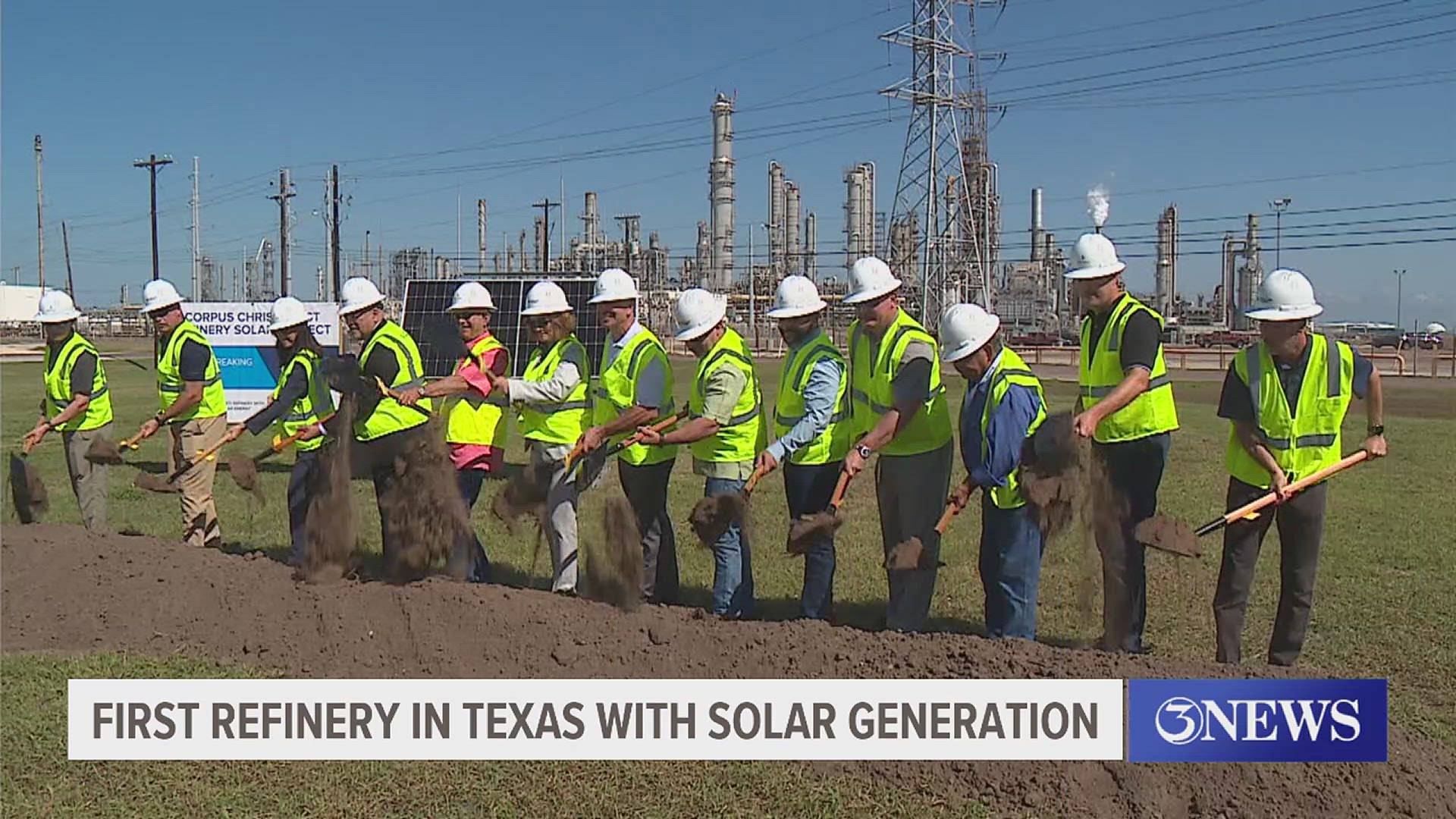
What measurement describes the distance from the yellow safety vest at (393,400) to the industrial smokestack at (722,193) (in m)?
48.1

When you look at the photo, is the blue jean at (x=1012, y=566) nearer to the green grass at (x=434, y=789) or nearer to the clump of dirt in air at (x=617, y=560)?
the green grass at (x=434, y=789)

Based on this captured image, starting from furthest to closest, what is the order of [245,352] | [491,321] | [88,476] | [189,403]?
[491,321] → [245,352] → [88,476] → [189,403]

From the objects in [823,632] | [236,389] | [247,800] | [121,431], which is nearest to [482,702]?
[247,800]

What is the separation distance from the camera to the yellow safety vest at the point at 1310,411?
536 cm

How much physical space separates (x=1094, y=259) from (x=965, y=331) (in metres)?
0.73

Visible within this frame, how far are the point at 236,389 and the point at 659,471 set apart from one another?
356 inches

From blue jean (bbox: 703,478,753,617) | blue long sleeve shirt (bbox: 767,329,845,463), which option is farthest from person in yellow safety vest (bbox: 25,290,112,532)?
blue long sleeve shirt (bbox: 767,329,845,463)

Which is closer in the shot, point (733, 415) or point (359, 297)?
point (733, 415)

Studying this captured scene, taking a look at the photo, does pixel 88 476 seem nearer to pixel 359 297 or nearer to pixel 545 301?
pixel 359 297

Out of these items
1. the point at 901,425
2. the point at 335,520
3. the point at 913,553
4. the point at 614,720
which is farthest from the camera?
the point at 335,520

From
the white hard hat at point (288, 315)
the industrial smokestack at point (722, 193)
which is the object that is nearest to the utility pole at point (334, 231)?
the industrial smokestack at point (722, 193)

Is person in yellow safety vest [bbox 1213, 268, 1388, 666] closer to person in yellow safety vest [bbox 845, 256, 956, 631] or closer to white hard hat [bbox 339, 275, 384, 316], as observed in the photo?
person in yellow safety vest [bbox 845, 256, 956, 631]

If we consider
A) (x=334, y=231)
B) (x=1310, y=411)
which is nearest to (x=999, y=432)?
(x=1310, y=411)

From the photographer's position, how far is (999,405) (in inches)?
212
